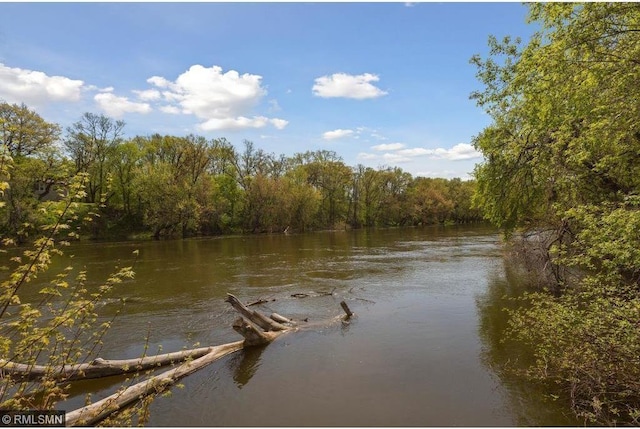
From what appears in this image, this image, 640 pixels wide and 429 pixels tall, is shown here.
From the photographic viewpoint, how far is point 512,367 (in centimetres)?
1006

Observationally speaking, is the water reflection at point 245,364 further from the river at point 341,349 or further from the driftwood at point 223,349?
the driftwood at point 223,349

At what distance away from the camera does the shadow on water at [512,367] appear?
25.3ft

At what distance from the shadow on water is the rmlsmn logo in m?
7.90

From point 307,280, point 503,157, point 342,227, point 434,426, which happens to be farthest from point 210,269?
point 342,227

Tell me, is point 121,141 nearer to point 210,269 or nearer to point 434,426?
point 210,269

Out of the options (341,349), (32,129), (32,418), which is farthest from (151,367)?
(32,129)

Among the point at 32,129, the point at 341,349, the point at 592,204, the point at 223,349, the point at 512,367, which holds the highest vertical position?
the point at 32,129

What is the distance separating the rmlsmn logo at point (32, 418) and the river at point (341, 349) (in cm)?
223

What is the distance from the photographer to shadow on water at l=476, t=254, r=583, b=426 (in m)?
7.71

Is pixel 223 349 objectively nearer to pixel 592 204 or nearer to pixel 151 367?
pixel 151 367

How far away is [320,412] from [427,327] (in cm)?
647

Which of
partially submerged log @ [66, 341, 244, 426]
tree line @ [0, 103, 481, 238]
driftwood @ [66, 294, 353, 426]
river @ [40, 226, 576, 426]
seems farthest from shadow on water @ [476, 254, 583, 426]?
tree line @ [0, 103, 481, 238]

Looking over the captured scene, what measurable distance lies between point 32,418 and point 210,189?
53.7 m

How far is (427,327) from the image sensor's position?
43.7 feet
